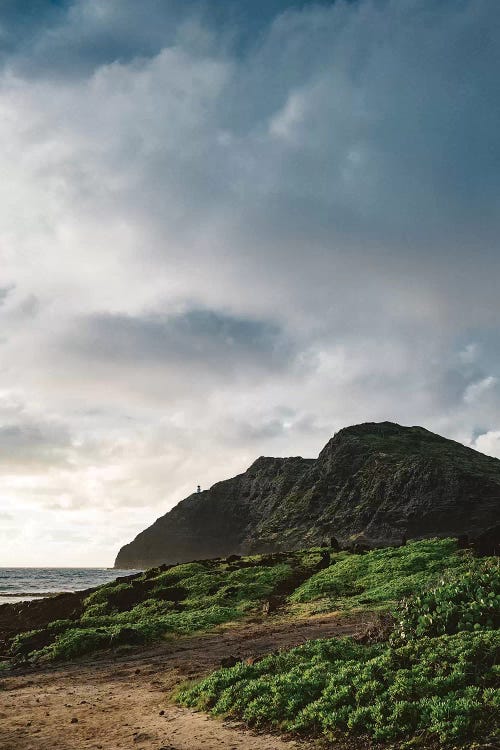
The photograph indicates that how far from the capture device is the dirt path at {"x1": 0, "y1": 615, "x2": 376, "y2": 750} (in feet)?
40.8

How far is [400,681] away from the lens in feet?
41.3

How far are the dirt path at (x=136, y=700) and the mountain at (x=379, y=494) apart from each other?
8116 centimetres

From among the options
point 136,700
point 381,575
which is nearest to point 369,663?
point 136,700

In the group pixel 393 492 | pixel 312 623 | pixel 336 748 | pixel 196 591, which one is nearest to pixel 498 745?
pixel 336 748

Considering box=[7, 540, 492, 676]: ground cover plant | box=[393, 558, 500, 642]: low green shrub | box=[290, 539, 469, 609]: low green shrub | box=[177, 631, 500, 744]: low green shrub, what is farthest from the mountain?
box=[177, 631, 500, 744]: low green shrub

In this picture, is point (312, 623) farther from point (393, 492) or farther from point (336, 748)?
point (393, 492)

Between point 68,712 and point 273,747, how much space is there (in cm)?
685

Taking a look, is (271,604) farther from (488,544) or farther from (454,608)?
(454,608)

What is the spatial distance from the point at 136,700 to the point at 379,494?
12018 centimetres

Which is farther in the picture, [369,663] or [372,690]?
[369,663]

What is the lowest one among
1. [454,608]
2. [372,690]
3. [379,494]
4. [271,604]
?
[271,604]

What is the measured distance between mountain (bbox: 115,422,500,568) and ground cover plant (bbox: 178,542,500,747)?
8612cm

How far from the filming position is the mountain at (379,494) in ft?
380

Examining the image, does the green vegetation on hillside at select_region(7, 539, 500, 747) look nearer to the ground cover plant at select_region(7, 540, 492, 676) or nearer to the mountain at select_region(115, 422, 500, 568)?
the ground cover plant at select_region(7, 540, 492, 676)
